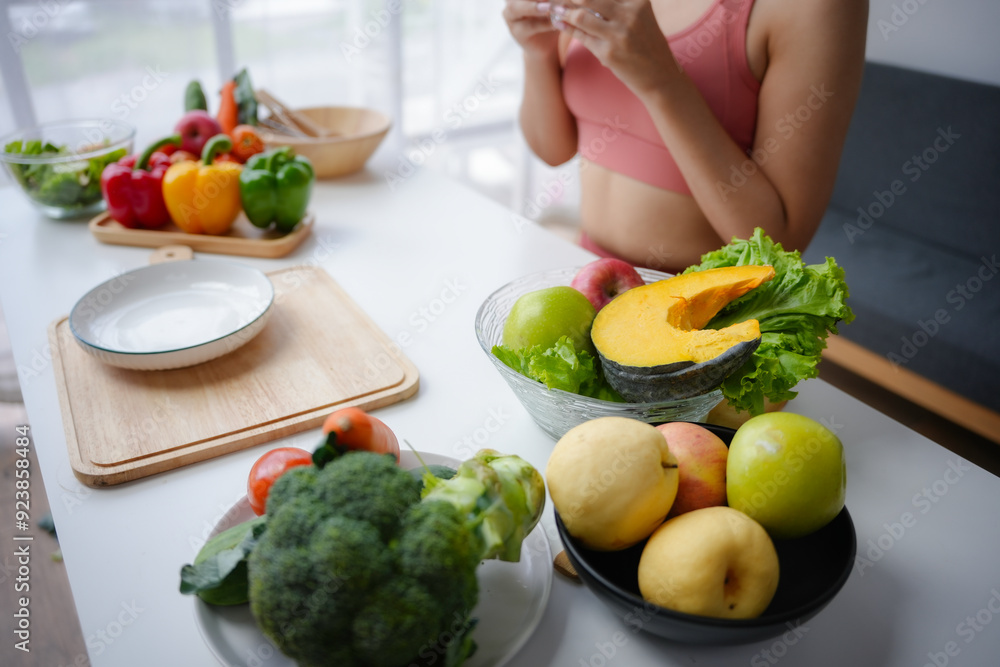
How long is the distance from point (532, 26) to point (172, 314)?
819 millimetres

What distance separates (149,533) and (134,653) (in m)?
0.15

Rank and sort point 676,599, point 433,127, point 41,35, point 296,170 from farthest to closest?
point 433,127 → point 41,35 → point 296,170 → point 676,599

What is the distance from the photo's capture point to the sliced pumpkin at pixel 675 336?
69cm

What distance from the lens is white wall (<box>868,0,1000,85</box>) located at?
2.10 metres

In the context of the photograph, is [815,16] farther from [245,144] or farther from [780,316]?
[245,144]

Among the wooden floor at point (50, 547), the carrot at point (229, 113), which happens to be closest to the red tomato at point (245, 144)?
the carrot at point (229, 113)

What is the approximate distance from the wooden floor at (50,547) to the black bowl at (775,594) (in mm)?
1266

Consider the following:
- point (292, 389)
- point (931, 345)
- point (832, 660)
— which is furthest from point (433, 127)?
point (832, 660)

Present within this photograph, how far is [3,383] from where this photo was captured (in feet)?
5.71

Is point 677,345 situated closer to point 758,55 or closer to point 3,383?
point 758,55

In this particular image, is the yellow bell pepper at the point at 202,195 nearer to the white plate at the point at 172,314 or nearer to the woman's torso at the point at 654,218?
the white plate at the point at 172,314

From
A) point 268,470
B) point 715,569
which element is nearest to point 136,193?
point 268,470

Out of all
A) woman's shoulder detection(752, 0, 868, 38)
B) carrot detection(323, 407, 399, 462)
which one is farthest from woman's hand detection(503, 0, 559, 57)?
carrot detection(323, 407, 399, 462)

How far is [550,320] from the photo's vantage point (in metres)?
0.77
